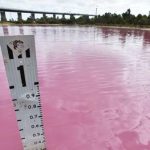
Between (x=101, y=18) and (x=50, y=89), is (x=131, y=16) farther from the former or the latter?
(x=50, y=89)

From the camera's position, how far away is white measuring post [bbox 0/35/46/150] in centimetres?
191

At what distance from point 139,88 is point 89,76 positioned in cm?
156

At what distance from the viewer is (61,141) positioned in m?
3.33

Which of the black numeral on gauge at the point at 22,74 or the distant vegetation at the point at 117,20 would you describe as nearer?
the black numeral on gauge at the point at 22,74

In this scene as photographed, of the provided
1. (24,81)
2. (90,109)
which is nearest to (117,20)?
(90,109)

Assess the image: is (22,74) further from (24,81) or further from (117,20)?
(117,20)

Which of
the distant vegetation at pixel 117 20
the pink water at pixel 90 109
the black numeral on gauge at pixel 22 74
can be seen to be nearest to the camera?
the black numeral on gauge at pixel 22 74

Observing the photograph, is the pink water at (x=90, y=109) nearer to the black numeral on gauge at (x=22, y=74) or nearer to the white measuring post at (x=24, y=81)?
the white measuring post at (x=24, y=81)

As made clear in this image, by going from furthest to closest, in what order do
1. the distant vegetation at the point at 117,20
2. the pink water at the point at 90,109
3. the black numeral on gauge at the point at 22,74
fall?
the distant vegetation at the point at 117,20, the pink water at the point at 90,109, the black numeral on gauge at the point at 22,74

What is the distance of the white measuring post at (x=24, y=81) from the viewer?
1908 millimetres

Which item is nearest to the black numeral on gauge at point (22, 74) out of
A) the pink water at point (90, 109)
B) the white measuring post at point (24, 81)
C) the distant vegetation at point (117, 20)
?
the white measuring post at point (24, 81)

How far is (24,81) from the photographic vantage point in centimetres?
208

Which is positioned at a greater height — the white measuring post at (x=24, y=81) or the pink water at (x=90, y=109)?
the white measuring post at (x=24, y=81)

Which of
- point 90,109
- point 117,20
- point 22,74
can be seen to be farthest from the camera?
point 117,20
